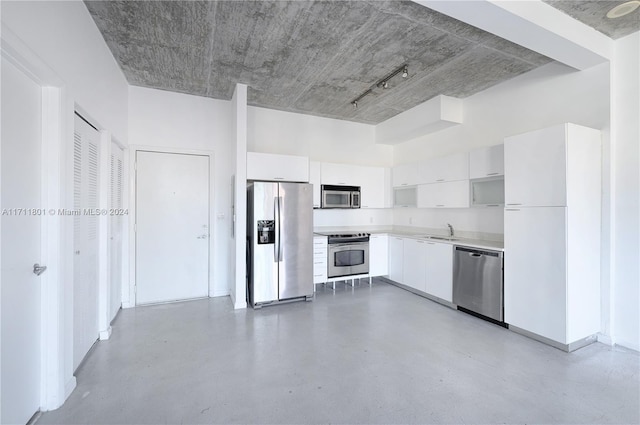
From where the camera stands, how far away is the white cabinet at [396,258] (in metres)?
4.83

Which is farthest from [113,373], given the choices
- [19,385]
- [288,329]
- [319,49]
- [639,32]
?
[639,32]

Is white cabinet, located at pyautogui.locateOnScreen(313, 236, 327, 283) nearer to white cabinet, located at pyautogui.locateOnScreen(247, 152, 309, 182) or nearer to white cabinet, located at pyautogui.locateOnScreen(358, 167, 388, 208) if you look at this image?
white cabinet, located at pyautogui.locateOnScreen(247, 152, 309, 182)

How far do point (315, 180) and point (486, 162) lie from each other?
250 cm

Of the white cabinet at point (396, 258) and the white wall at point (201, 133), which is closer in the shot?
the white wall at point (201, 133)

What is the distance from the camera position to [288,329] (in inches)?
128

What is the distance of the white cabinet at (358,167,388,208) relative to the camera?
526 cm

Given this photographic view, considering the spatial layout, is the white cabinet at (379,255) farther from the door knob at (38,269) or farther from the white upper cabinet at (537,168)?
the door knob at (38,269)

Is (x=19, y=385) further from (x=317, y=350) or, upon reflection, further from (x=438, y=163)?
(x=438, y=163)

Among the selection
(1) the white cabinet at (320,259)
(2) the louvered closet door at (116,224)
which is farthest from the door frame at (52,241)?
(1) the white cabinet at (320,259)

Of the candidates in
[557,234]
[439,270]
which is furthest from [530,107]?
[439,270]

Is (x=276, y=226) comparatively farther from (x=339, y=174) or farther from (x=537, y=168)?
(x=537, y=168)

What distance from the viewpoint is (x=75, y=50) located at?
221 cm

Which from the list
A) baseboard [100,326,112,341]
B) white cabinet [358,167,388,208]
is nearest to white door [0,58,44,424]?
baseboard [100,326,112,341]

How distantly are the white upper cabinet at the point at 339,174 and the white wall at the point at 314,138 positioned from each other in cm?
40
